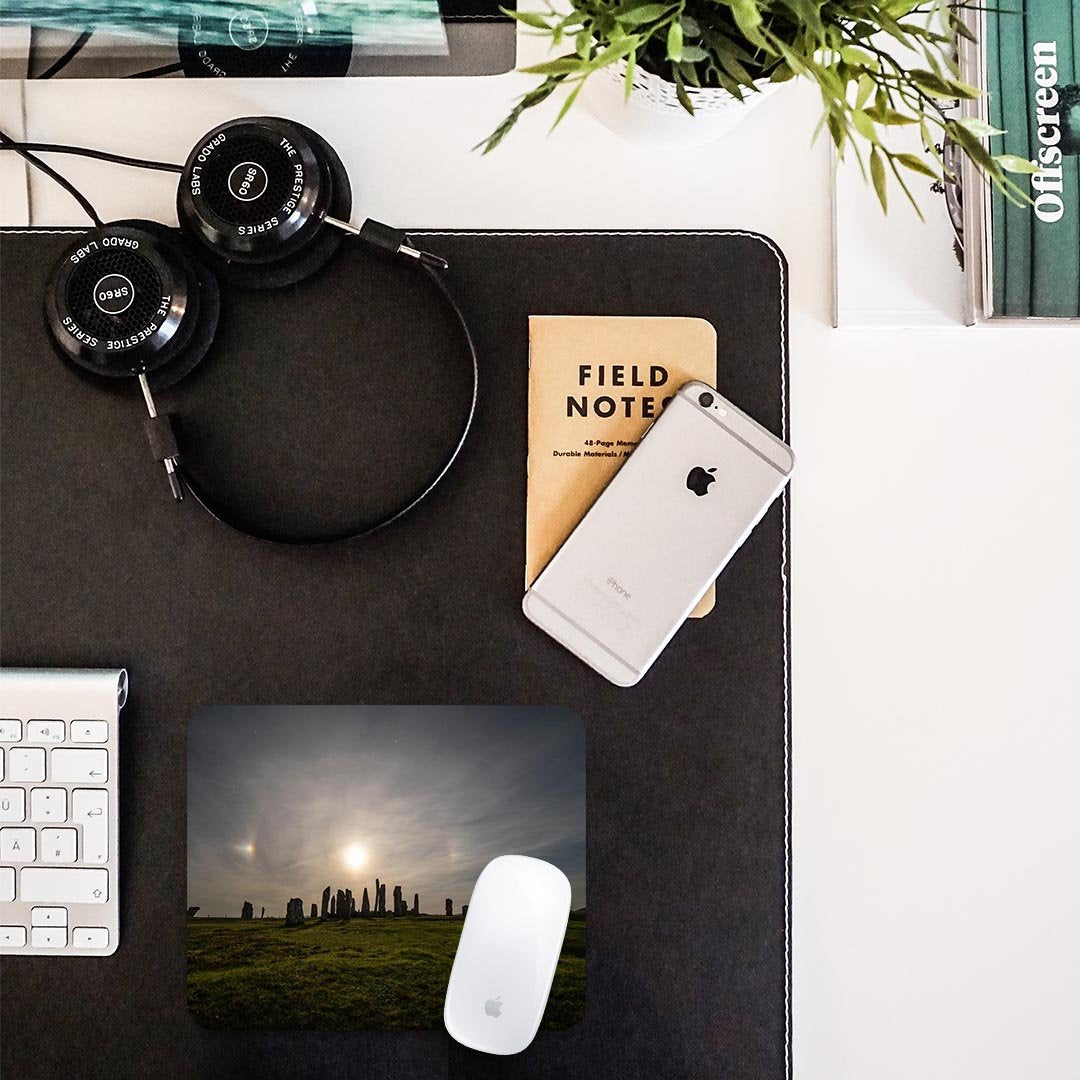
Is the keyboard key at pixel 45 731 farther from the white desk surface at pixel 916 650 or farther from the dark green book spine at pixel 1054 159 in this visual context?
the dark green book spine at pixel 1054 159

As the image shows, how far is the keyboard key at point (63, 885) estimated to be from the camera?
570 millimetres

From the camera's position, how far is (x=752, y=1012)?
0.58 metres

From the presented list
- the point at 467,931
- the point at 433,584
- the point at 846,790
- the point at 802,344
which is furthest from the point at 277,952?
the point at 802,344

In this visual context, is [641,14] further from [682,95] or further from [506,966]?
[506,966]

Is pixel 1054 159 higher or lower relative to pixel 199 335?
higher

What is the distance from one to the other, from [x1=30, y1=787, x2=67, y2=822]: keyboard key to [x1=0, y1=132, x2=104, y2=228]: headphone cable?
35cm

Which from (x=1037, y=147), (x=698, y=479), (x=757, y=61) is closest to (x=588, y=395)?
(x=698, y=479)

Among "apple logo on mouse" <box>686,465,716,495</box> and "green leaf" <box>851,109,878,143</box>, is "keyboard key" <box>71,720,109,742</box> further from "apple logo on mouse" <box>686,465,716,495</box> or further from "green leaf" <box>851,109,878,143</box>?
"green leaf" <box>851,109,878,143</box>

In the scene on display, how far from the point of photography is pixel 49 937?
570 millimetres

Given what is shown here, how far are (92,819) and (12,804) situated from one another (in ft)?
0.16

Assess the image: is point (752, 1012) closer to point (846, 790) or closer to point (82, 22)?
point (846, 790)

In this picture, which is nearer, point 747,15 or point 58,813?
point 747,15

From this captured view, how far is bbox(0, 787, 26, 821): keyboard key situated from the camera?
22.4 inches

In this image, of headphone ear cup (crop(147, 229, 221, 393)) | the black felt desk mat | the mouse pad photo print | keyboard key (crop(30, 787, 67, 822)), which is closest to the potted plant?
the black felt desk mat
